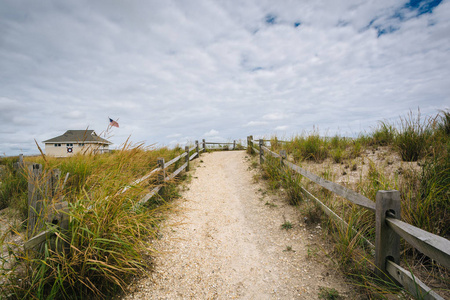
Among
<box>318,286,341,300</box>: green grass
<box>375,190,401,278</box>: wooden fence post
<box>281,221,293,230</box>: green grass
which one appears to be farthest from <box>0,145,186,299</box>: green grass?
<box>281,221,293,230</box>: green grass

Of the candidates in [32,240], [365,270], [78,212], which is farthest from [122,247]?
→ [365,270]

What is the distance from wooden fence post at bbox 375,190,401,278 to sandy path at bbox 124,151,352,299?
631 mm

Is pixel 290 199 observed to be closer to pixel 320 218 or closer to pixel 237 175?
pixel 320 218

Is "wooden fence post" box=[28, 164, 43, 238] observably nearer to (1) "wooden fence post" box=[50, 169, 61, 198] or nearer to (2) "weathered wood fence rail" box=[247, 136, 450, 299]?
(1) "wooden fence post" box=[50, 169, 61, 198]

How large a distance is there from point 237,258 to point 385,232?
7.53 ft

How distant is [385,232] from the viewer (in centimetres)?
246

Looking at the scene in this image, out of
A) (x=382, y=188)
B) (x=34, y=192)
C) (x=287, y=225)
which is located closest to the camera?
(x=34, y=192)

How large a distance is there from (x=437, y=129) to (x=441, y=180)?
394 cm

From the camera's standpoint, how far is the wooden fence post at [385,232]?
2395 millimetres

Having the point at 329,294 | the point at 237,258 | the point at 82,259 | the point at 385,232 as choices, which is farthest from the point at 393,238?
the point at 82,259

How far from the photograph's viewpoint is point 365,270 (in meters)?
2.72

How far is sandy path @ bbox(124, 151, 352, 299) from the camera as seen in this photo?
2.90 meters

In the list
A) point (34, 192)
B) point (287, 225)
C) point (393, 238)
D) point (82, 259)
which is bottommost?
point (287, 225)

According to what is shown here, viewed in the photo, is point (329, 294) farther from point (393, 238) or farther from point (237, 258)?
point (237, 258)
